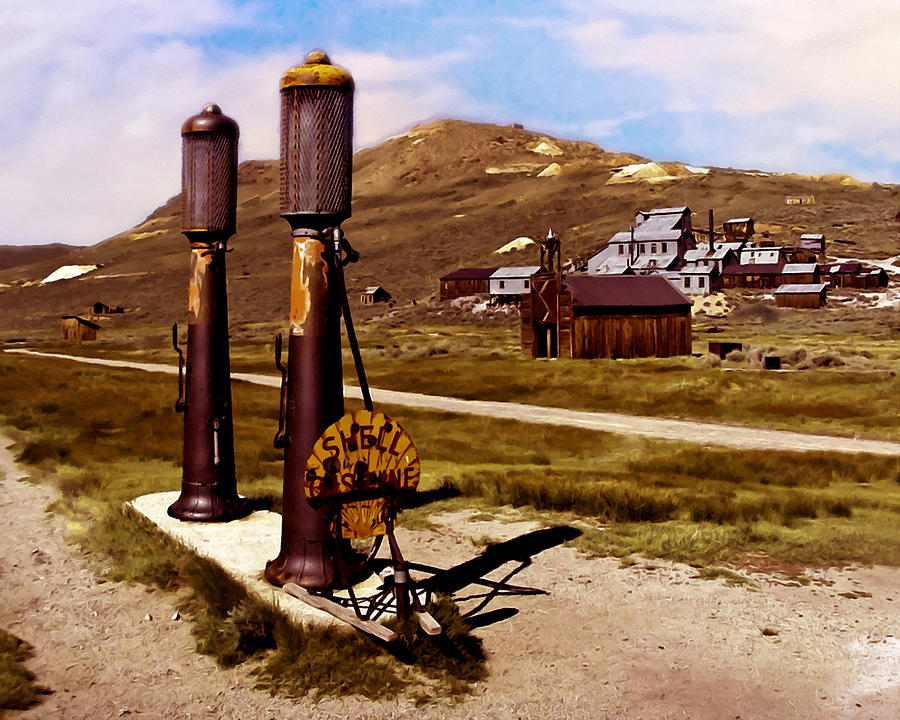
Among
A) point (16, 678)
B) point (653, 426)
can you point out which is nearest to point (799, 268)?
point (653, 426)

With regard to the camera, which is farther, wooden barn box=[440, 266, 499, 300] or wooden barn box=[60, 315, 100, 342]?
wooden barn box=[440, 266, 499, 300]

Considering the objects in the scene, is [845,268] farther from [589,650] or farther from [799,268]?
[589,650]

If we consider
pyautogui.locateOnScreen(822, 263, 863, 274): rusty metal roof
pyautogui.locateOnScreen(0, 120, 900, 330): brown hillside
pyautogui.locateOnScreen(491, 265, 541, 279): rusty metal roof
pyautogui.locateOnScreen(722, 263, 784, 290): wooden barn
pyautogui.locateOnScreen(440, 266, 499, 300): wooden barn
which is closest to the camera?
pyautogui.locateOnScreen(722, 263, 784, 290): wooden barn

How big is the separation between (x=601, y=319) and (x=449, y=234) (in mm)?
104574

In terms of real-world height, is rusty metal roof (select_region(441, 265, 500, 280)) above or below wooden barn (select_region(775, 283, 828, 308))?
above

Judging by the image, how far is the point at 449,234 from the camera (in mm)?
144500

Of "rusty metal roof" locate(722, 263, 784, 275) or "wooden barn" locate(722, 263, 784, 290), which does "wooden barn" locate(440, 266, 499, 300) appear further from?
"rusty metal roof" locate(722, 263, 784, 275)

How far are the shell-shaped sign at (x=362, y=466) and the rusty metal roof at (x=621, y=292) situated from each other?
1388 inches

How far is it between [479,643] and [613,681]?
3.61 ft

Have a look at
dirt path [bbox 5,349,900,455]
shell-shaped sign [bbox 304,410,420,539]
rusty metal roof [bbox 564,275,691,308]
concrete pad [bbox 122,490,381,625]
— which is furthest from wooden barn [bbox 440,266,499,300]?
shell-shaped sign [bbox 304,410,420,539]

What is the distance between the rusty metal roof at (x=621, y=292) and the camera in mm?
42125

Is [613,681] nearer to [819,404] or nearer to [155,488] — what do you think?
[155,488]

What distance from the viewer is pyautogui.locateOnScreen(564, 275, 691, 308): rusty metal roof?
138 feet

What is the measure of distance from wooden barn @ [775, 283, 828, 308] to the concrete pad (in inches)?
2862
